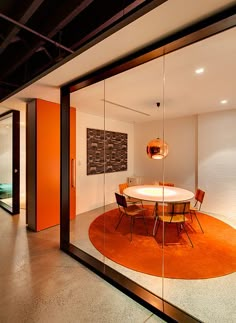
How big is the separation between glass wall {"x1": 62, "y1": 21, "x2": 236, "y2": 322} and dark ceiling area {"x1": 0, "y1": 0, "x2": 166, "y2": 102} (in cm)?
56

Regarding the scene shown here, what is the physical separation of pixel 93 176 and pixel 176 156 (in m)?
2.09

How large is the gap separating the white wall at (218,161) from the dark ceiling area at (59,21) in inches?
91.4

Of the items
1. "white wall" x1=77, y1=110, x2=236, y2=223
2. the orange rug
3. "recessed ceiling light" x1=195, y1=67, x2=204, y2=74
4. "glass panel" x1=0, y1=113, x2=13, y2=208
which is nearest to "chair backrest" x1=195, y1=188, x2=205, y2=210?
"white wall" x1=77, y1=110, x2=236, y2=223

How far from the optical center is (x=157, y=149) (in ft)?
10.5

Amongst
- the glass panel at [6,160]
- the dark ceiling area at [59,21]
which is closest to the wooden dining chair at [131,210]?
the dark ceiling area at [59,21]

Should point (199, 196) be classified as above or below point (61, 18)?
below

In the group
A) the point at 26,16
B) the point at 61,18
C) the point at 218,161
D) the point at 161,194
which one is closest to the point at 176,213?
the point at 161,194

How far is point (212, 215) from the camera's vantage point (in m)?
3.27

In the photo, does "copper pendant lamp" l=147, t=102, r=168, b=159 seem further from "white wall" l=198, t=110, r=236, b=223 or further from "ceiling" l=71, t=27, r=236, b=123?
"white wall" l=198, t=110, r=236, b=223

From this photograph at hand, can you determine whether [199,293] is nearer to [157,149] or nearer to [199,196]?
[199,196]

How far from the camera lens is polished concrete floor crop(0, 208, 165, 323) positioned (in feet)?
5.29

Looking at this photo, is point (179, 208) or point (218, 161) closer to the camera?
point (179, 208)

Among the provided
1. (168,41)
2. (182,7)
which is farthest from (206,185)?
(182,7)

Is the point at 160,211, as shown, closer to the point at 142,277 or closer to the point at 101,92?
the point at 142,277
